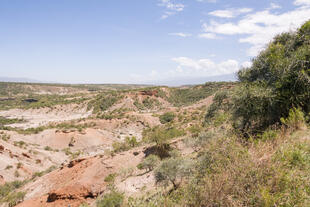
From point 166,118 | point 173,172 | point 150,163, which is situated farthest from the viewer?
point 166,118

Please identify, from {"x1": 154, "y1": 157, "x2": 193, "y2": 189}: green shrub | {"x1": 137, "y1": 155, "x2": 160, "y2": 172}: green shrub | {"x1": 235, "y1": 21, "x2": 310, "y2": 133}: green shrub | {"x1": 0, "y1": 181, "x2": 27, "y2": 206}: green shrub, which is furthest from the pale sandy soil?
{"x1": 235, "y1": 21, "x2": 310, "y2": 133}: green shrub

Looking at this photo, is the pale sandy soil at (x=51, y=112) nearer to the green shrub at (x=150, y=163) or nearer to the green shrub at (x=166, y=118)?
the green shrub at (x=166, y=118)

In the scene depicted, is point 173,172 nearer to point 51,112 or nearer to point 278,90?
point 278,90

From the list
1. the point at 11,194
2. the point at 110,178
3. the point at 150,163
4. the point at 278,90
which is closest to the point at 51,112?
the point at 11,194

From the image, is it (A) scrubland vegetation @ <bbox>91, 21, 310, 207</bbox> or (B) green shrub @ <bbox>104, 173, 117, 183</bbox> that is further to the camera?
(B) green shrub @ <bbox>104, 173, 117, 183</bbox>

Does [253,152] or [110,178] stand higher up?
[253,152]

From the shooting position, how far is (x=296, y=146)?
12.5 ft

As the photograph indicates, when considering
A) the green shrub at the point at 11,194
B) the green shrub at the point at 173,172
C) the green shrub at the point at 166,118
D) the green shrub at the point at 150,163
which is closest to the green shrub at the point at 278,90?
the green shrub at the point at 173,172

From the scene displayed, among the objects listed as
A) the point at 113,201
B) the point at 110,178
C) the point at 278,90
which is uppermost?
the point at 278,90

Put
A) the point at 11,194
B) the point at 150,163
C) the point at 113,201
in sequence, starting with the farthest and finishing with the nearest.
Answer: the point at 11,194
the point at 150,163
the point at 113,201

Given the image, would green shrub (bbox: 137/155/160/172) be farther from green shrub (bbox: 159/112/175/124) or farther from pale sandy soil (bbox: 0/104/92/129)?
pale sandy soil (bbox: 0/104/92/129)

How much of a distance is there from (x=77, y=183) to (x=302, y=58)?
51.5 ft

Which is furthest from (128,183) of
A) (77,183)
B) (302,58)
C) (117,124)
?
(117,124)

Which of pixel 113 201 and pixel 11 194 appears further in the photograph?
pixel 11 194
